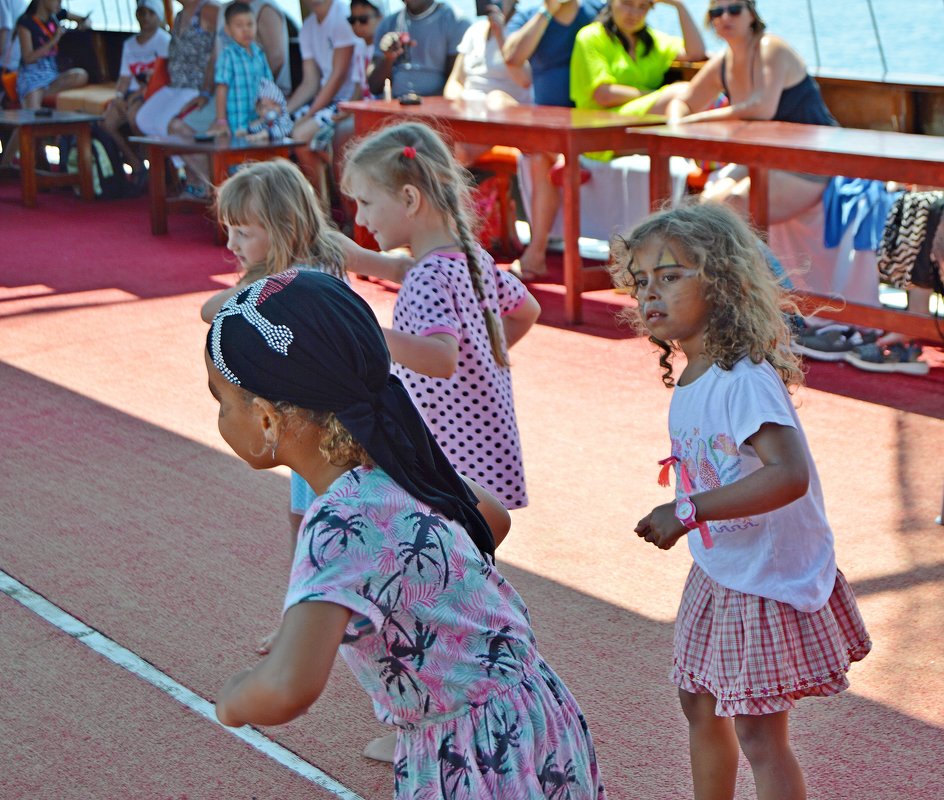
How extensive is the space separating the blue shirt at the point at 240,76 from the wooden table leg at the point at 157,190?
0.63 m

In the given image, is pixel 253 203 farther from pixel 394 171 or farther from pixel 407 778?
pixel 407 778

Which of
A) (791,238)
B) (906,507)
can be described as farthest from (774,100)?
(906,507)

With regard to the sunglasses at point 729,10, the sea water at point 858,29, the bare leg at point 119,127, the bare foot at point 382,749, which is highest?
the sunglasses at point 729,10

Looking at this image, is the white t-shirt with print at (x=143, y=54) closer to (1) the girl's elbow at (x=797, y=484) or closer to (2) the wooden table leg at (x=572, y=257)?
(2) the wooden table leg at (x=572, y=257)

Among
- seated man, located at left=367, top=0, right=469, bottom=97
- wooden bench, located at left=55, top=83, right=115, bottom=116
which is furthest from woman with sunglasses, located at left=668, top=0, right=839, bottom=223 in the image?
wooden bench, located at left=55, top=83, right=115, bottom=116

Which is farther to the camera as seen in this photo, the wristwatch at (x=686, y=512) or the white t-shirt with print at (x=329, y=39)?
the white t-shirt with print at (x=329, y=39)

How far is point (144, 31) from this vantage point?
1194 cm

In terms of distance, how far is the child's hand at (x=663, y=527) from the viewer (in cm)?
212

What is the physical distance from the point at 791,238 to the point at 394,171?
455 cm

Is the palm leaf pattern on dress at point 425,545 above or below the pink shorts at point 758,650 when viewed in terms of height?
above

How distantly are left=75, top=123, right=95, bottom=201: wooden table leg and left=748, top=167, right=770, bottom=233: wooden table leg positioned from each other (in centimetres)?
679

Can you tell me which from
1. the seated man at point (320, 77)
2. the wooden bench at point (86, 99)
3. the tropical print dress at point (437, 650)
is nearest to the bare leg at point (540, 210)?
the seated man at point (320, 77)

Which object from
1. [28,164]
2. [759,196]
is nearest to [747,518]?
[759,196]

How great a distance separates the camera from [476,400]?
3.09 m
